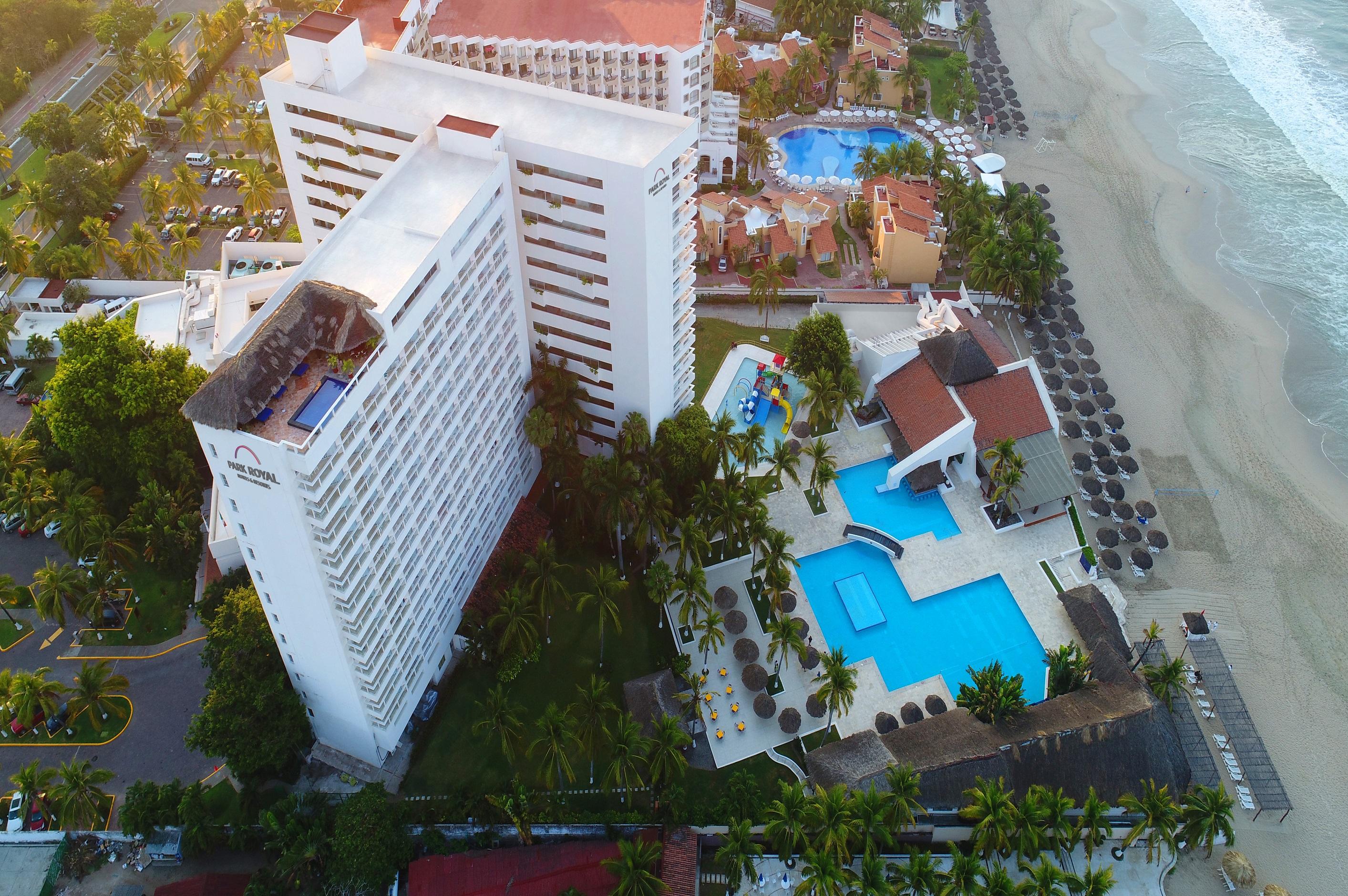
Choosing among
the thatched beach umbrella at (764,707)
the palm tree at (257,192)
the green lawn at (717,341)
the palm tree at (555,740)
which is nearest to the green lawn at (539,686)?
the palm tree at (555,740)

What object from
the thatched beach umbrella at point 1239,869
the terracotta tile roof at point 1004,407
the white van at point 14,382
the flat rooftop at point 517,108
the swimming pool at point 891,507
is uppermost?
the flat rooftop at point 517,108

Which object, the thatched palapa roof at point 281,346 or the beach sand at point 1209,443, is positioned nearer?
the thatched palapa roof at point 281,346

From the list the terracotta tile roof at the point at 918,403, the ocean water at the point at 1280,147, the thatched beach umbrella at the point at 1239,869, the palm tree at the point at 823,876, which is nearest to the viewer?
the palm tree at the point at 823,876

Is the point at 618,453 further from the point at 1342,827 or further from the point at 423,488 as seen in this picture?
the point at 1342,827

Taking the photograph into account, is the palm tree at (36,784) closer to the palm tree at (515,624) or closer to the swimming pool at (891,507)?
the palm tree at (515,624)

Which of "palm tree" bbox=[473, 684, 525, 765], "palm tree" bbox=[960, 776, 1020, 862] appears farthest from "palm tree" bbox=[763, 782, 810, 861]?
"palm tree" bbox=[473, 684, 525, 765]

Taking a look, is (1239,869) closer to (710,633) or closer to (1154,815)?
(1154,815)
